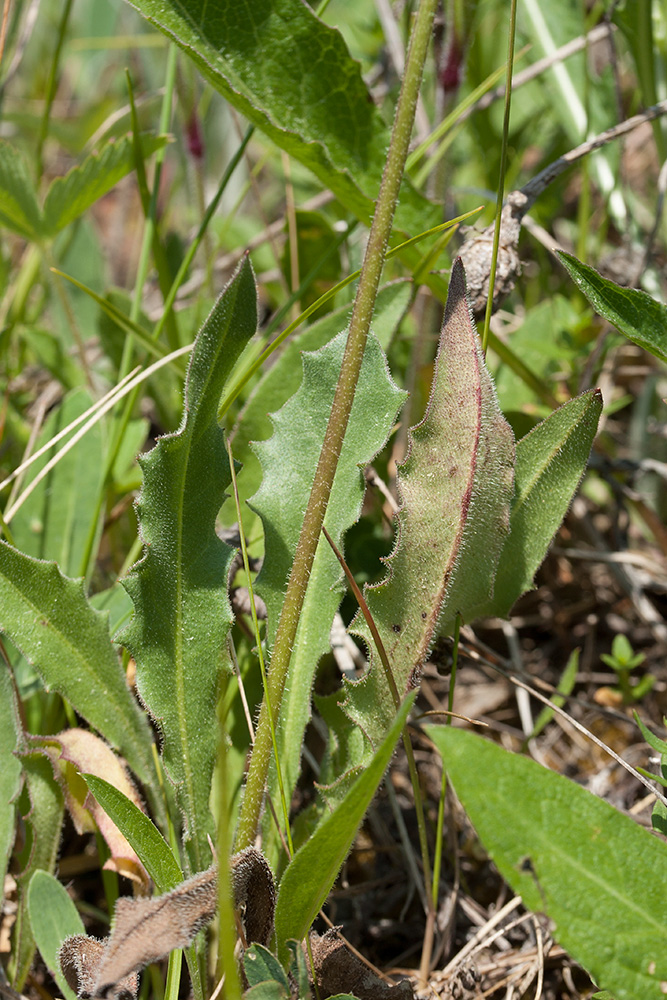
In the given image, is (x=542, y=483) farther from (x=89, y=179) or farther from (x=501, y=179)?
(x=89, y=179)

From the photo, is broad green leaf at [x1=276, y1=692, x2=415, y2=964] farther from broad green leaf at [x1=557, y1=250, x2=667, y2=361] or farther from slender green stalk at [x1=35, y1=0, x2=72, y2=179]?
slender green stalk at [x1=35, y1=0, x2=72, y2=179]

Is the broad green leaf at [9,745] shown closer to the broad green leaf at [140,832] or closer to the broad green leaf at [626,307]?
the broad green leaf at [140,832]

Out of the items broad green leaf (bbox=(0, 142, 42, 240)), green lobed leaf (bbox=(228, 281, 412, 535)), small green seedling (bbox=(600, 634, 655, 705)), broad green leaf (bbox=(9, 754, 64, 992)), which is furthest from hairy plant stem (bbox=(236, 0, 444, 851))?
broad green leaf (bbox=(0, 142, 42, 240))

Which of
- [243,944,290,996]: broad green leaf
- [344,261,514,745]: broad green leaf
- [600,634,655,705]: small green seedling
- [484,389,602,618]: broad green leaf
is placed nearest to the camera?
[243,944,290,996]: broad green leaf

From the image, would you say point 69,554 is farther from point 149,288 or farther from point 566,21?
point 566,21

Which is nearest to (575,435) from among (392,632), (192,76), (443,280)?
(392,632)
